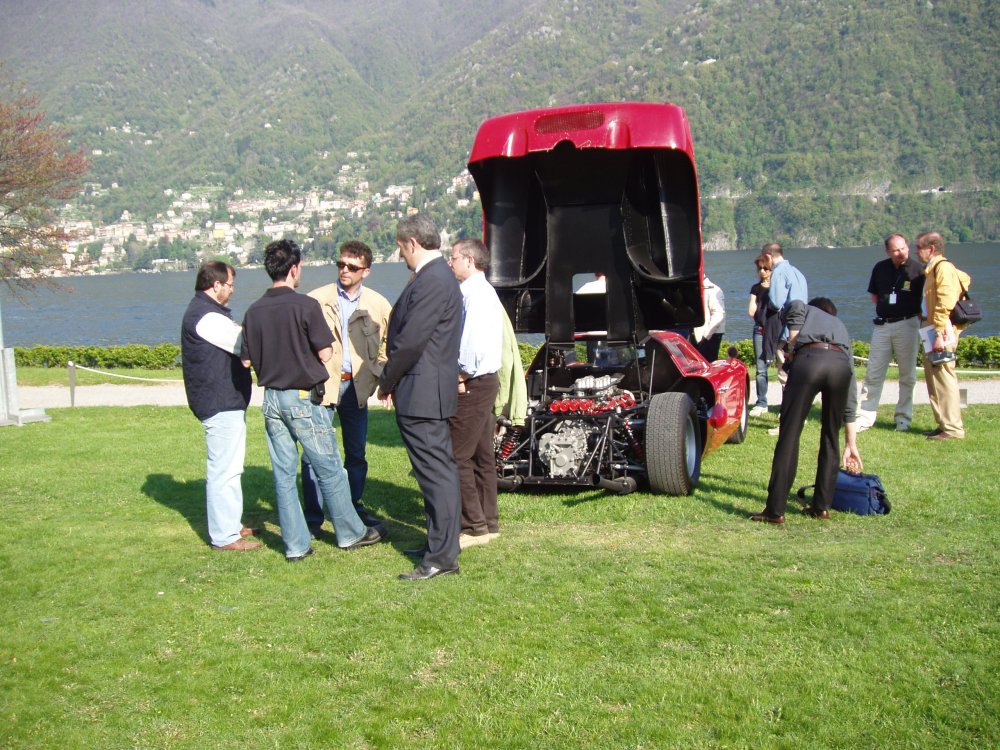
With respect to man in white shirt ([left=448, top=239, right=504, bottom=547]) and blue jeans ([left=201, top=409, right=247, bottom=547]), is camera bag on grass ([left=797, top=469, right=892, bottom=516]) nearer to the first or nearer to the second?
man in white shirt ([left=448, top=239, right=504, bottom=547])

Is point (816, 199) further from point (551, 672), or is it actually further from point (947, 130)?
point (551, 672)

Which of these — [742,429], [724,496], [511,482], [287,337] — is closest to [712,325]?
[742,429]

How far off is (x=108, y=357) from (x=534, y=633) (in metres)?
22.5

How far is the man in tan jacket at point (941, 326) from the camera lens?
9852 millimetres

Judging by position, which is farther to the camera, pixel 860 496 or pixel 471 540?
pixel 860 496

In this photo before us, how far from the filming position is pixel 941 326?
9.88 meters

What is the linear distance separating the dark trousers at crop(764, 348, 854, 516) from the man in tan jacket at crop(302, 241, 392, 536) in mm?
2988

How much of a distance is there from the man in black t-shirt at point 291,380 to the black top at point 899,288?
6.91m

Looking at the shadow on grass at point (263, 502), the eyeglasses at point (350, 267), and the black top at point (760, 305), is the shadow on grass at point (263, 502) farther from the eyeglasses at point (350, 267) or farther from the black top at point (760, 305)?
the black top at point (760, 305)

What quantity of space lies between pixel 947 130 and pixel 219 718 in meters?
184

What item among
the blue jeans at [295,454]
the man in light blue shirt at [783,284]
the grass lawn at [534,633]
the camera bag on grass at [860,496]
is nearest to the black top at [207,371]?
the blue jeans at [295,454]

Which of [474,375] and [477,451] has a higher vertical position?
[474,375]

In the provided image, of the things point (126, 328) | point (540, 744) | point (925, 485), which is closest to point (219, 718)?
point (540, 744)

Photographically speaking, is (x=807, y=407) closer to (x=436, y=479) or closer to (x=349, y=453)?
(x=436, y=479)
